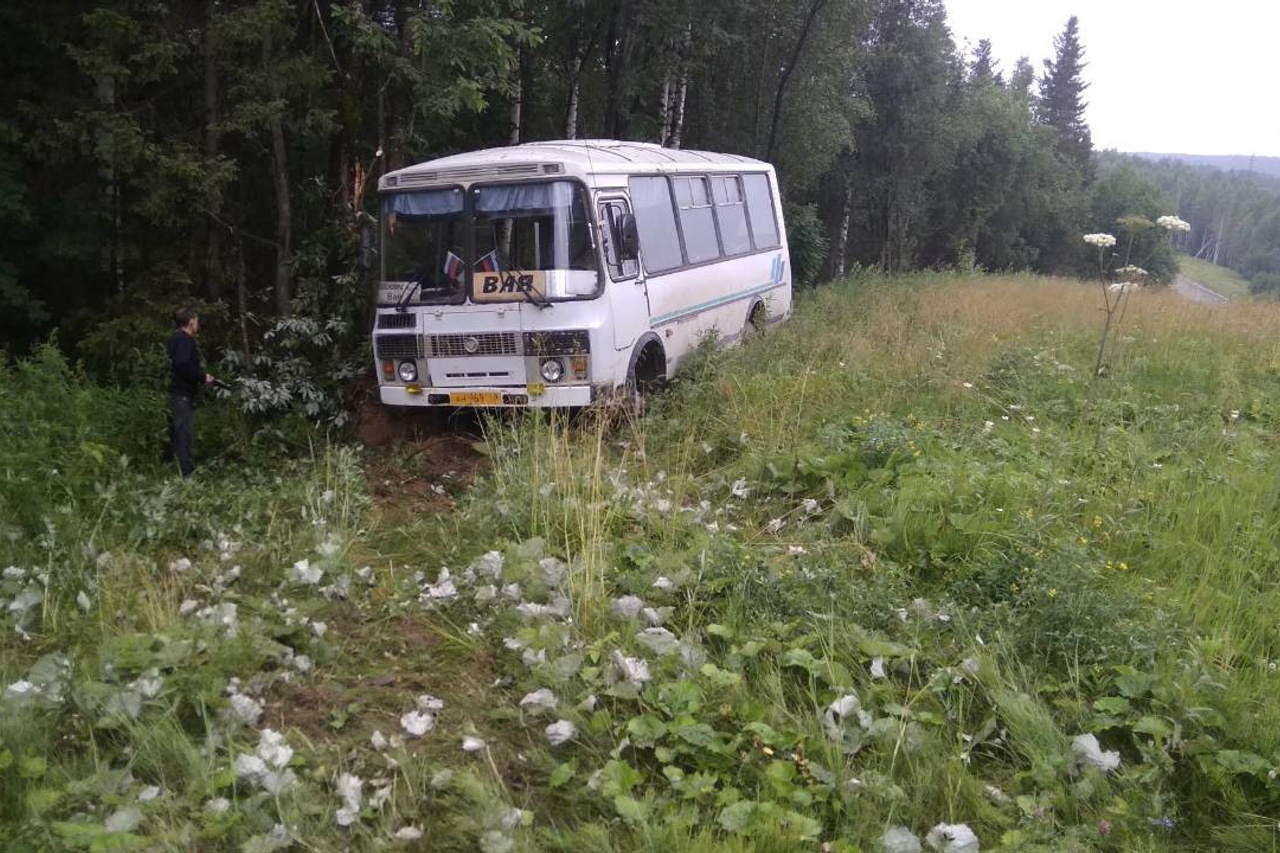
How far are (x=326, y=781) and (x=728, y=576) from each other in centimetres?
218

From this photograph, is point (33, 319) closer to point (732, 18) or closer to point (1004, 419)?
point (1004, 419)

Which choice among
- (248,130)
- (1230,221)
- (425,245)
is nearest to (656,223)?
(425,245)

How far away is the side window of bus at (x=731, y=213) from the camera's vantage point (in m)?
12.3

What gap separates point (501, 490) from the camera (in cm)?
625

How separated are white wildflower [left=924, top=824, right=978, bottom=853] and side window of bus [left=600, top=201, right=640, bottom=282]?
6058 millimetres

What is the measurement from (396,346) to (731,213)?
5.66 m

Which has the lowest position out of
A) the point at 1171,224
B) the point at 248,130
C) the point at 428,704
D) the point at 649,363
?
the point at 428,704

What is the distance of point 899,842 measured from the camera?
3.29 metres

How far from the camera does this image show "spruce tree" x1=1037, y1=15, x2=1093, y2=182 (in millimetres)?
64250

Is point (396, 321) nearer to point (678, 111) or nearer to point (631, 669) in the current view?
point (631, 669)

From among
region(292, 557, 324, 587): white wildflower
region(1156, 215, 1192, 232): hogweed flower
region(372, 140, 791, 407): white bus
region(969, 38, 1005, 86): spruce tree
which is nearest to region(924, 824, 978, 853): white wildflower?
region(292, 557, 324, 587): white wildflower

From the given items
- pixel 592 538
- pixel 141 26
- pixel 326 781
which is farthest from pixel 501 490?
pixel 141 26

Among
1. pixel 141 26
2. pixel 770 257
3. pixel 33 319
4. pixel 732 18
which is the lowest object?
pixel 33 319

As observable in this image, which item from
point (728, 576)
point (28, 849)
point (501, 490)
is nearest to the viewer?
point (28, 849)
